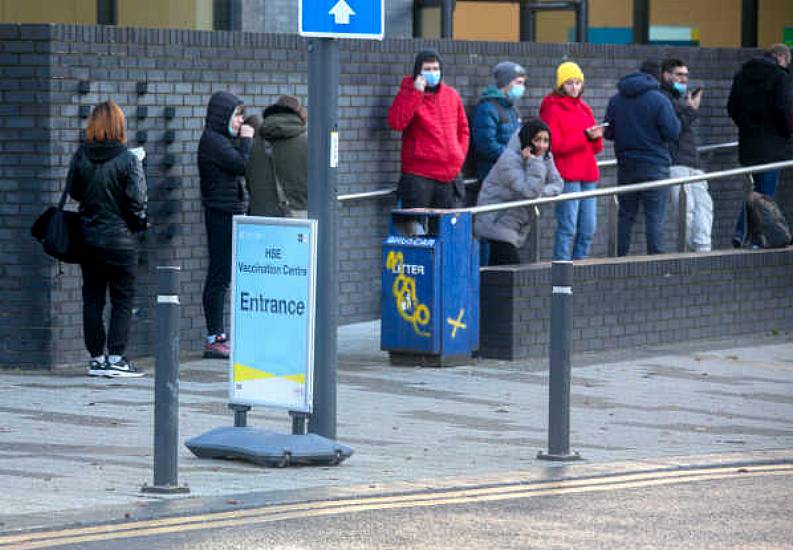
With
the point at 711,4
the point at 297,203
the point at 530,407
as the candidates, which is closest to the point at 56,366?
the point at 297,203

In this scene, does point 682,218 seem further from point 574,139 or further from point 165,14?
point 165,14

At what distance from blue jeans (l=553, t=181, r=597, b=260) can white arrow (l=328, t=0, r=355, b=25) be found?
6.37 m

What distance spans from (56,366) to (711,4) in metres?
12.0

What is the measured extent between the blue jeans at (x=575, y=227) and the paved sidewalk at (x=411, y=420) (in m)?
1.32

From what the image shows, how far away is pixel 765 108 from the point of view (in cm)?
1873

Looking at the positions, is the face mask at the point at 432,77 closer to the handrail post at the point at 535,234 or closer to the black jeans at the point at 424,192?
the black jeans at the point at 424,192

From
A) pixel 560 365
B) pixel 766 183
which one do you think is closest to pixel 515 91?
pixel 766 183

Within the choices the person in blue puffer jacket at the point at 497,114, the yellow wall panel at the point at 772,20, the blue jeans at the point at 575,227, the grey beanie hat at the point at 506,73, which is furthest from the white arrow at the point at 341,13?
the yellow wall panel at the point at 772,20

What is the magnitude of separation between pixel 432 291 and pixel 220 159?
1.87 m

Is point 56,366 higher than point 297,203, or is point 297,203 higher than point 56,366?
point 297,203

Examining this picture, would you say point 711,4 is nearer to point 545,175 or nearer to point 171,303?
point 545,175

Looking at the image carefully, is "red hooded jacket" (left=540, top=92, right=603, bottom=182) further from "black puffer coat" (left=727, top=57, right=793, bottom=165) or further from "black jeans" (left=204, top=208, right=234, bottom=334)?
"black jeans" (left=204, top=208, right=234, bottom=334)

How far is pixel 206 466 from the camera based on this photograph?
10211 mm

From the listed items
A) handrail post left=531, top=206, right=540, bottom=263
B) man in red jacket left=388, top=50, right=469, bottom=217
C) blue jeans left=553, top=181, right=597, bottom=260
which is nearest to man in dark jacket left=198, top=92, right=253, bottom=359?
man in red jacket left=388, top=50, right=469, bottom=217
